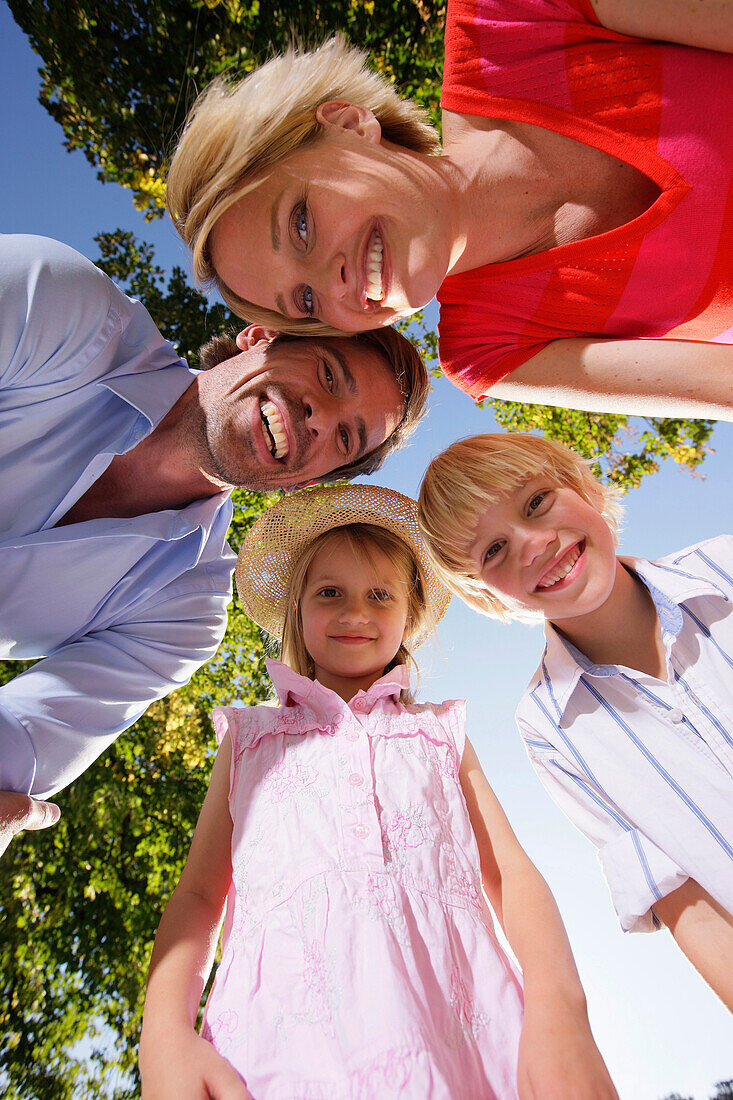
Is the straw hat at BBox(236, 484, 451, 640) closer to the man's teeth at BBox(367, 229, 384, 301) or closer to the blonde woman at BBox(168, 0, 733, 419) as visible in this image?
the blonde woman at BBox(168, 0, 733, 419)

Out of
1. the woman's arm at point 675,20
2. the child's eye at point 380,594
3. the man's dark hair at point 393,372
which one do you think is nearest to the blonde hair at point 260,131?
the man's dark hair at point 393,372

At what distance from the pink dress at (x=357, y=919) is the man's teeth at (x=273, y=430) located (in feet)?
2.71

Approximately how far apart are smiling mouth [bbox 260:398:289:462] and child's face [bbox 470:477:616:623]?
2.52 feet

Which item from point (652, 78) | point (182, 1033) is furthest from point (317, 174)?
point (182, 1033)

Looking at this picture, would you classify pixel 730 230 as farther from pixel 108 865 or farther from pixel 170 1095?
pixel 108 865

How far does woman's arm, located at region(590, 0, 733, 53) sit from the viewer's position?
5.68 ft

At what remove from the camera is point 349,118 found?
85.4 inches

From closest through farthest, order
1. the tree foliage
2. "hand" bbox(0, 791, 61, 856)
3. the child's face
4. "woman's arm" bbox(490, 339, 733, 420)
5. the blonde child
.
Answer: "hand" bbox(0, 791, 61, 856) → "woman's arm" bbox(490, 339, 733, 420) → the blonde child → the child's face → the tree foliage

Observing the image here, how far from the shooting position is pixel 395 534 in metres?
3.03

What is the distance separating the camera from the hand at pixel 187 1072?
1577 mm

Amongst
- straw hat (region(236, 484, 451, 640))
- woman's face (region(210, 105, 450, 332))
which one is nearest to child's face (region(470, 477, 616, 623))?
straw hat (region(236, 484, 451, 640))

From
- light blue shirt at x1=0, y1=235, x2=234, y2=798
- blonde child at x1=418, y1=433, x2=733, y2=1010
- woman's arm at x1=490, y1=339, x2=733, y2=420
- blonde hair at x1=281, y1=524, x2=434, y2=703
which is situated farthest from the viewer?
blonde hair at x1=281, y1=524, x2=434, y2=703

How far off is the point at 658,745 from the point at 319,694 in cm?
108

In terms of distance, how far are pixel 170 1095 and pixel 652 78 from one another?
2.73m
